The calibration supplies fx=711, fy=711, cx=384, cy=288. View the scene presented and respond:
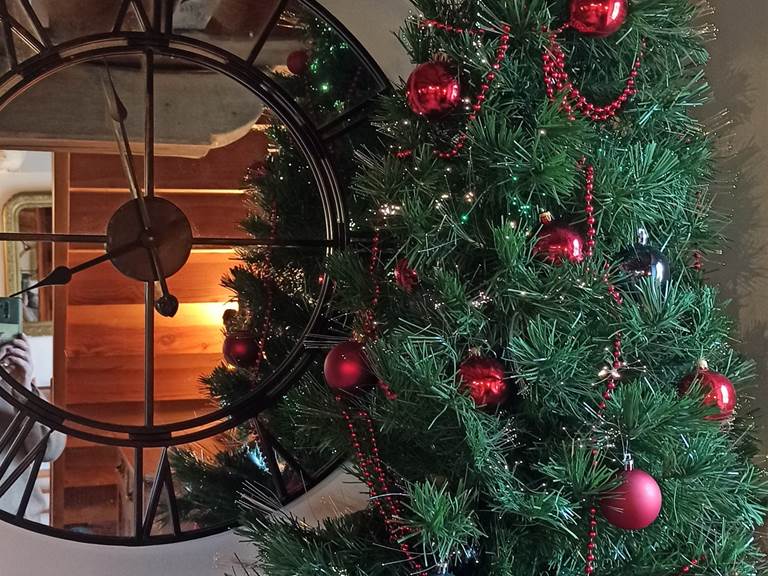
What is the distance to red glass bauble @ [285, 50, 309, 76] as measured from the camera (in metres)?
0.91

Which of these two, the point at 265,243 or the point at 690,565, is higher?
the point at 265,243

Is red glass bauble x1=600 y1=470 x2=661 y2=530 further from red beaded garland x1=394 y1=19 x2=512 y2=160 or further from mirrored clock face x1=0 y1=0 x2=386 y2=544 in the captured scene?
mirrored clock face x1=0 y1=0 x2=386 y2=544

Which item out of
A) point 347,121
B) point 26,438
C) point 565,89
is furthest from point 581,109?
point 26,438

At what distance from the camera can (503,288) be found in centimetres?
64

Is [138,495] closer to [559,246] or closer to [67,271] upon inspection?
[67,271]

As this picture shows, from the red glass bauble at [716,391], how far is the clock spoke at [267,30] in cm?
64

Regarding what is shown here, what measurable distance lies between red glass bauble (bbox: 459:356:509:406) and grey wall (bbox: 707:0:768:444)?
39 centimetres

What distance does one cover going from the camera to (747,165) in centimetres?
86

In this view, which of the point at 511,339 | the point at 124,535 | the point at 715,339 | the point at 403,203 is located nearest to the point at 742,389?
the point at 715,339

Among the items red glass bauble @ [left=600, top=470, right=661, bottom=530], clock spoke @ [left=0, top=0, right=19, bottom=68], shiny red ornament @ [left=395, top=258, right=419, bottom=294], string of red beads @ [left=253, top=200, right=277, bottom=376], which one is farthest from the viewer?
string of red beads @ [left=253, top=200, right=277, bottom=376]

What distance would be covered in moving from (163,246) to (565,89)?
52cm

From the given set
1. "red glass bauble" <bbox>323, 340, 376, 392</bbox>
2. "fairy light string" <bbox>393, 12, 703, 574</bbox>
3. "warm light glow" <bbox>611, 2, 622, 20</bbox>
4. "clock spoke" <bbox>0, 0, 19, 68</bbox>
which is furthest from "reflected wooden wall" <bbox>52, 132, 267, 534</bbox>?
"warm light glow" <bbox>611, 2, 622, 20</bbox>

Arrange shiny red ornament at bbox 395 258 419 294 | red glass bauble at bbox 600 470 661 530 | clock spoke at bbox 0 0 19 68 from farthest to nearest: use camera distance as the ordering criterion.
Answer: clock spoke at bbox 0 0 19 68 → shiny red ornament at bbox 395 258 419 294 → red glass bauble at bbox 600 470 661 530

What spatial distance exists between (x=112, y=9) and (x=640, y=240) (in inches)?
26.1
